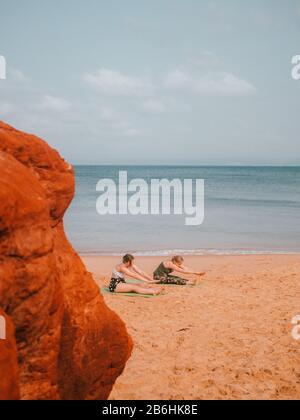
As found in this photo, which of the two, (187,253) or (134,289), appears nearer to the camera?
(134,289)

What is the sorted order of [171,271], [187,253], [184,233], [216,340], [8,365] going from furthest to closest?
[184,233]
[187,253]
[171,271]
[216,340]
[8,365]

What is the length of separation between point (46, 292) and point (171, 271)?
25.0 feet

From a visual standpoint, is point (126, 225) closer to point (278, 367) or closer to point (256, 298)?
point (256, 298)

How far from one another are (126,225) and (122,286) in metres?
12.5

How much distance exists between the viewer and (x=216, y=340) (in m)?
6.32

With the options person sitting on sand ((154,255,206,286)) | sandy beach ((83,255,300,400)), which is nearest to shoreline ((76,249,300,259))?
person sitting on sand ((154,255,206,286))

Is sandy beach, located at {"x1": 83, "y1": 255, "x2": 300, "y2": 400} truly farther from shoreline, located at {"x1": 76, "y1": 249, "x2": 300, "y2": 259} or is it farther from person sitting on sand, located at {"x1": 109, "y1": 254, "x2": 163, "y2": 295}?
shoreline, located at {"x1": 76, "y1": 249, "x2": 300, "y2": 259}

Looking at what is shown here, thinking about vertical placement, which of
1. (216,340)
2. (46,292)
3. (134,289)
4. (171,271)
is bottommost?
(216,340)

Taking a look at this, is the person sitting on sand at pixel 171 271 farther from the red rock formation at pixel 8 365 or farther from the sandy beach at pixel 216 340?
the red rock formation at pixel 8 365

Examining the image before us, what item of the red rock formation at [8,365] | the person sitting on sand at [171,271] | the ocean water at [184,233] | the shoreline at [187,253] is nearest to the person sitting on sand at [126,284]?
the person sitting on sand at [171,271]

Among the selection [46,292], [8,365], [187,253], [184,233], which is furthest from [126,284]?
[184,233]

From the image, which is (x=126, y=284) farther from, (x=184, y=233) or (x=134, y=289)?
(x=184, y=233)

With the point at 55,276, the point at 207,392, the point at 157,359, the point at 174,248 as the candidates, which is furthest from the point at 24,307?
the point at 174,248

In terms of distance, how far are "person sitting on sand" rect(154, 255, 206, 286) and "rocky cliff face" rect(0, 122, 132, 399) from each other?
564cm
